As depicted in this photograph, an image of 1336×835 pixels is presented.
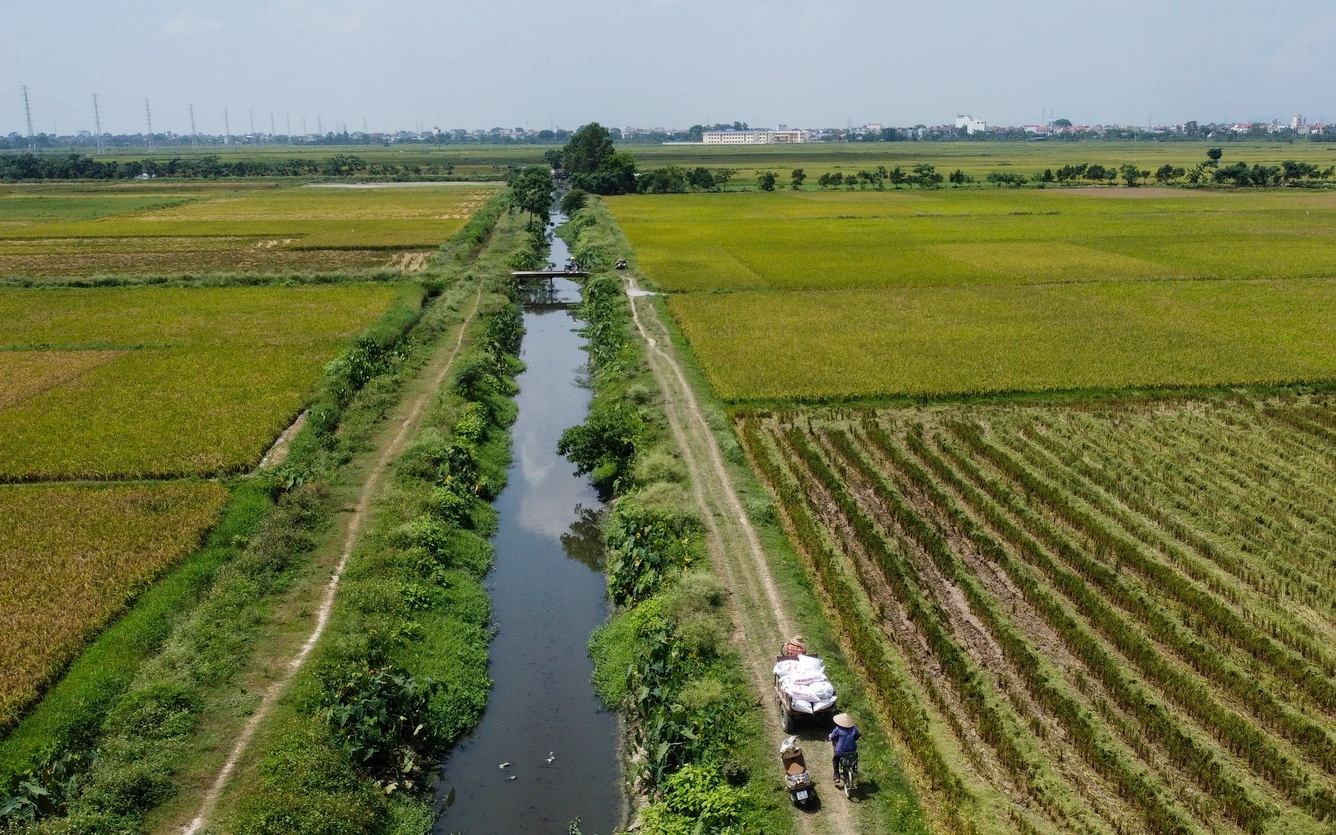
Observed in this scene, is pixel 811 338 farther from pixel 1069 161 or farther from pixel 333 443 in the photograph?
pixel 1069 161

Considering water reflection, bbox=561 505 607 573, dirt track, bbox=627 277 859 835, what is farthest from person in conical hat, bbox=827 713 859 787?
water reflection, bbox=561 505 607 573

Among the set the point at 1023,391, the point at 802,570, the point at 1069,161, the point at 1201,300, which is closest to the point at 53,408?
the point at 802,570

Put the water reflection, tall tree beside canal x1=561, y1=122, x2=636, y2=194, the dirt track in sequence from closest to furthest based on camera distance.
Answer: the dirt track, the water reflection, tall tree beside canal x1=561, y1=122, x2=636, y2=194

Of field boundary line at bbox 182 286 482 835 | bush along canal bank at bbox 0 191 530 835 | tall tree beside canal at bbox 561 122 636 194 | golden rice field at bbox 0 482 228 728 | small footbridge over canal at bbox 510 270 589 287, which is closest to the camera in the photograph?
bush along canal bank at bbox 0 191 530 835

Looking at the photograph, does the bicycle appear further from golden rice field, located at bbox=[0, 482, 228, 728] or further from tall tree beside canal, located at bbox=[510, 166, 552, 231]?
tall tree beside canal, located at bbox=[510, 166, 552, 231]

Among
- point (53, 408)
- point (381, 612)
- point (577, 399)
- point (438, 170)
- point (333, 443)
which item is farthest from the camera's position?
point (438, 170)

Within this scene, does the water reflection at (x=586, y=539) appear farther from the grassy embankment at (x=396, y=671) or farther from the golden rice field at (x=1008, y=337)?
the golden rice field at (x=1008, y=337)

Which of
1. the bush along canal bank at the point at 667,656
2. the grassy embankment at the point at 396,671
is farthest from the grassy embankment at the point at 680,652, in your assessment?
the grassy embankment at the point at 396,671
